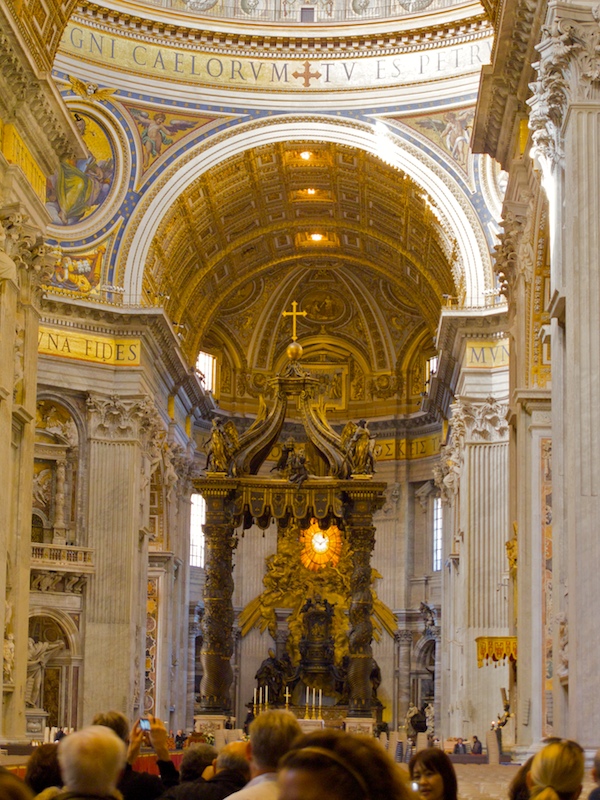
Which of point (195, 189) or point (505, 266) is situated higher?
point (195, 189)

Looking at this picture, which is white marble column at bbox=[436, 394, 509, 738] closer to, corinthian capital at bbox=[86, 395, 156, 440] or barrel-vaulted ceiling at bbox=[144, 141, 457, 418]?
barrel-vaulted ceiling at bbox=[144, 141, 457, 418]

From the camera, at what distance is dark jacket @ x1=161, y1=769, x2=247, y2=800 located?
5.52m

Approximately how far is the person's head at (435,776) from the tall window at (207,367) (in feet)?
121

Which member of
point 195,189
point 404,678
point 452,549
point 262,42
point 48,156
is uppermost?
point 262,42

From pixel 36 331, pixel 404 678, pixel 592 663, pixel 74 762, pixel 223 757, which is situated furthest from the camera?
pixel 404 678

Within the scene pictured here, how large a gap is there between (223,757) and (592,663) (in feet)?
22.5

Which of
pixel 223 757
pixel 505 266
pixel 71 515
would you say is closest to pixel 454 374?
pixel 71 515

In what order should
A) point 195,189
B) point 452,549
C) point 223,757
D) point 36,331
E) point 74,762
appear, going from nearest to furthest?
point 74,762, point 223,757, point 36,331, point 195,189, point 452,549

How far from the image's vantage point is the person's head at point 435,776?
4820mm

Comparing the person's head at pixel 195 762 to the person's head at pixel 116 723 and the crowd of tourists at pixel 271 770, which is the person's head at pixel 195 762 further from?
the person's head at pixel 116 723

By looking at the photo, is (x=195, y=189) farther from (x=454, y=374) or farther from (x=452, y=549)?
(x=452, y=549)

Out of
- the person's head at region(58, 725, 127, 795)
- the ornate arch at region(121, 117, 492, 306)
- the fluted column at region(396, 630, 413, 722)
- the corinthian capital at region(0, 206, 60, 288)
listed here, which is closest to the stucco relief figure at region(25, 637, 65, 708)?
the ornate arch at region(121, 117, 492, 306)

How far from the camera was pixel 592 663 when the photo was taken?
39.1 ft

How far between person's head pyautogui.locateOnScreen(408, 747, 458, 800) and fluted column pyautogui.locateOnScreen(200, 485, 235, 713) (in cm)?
2191
